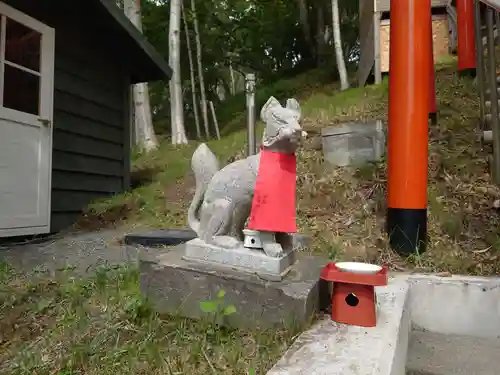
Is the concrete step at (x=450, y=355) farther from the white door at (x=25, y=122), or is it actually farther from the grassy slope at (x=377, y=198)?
the white door at (x=25, y=122)

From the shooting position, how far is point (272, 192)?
163 cm

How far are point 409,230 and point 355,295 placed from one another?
47.8 inches

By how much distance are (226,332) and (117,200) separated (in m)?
3.79

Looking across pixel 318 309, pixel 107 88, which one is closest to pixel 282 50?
pixel 107 88

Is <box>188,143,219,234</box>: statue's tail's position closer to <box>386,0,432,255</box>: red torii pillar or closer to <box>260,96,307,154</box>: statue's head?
<box>260,96,307,154</box>: statue's head

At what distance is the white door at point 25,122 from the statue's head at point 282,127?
2887 millimetres

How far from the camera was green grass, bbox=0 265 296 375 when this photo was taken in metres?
1.40

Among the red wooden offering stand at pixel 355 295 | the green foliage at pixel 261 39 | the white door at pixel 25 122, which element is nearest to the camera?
the red wooden offering stand at pixel 355 295

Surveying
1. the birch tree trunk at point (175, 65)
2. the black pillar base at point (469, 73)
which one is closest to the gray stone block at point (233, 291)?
the black pillar base at point (469, 73)

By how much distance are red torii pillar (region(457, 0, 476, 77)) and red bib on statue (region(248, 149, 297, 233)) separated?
3.82 metres

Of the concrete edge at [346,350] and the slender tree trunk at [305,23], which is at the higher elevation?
the slender tree trunk at [305,23]

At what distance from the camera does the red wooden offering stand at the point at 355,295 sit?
1.53 m

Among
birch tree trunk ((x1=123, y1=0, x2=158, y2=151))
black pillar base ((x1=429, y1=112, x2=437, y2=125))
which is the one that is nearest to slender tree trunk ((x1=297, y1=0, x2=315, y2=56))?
birch tree trunk ((x1=123, y1=0, x2=158, y2=151))

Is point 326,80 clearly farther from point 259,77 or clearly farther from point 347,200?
point 347,200
